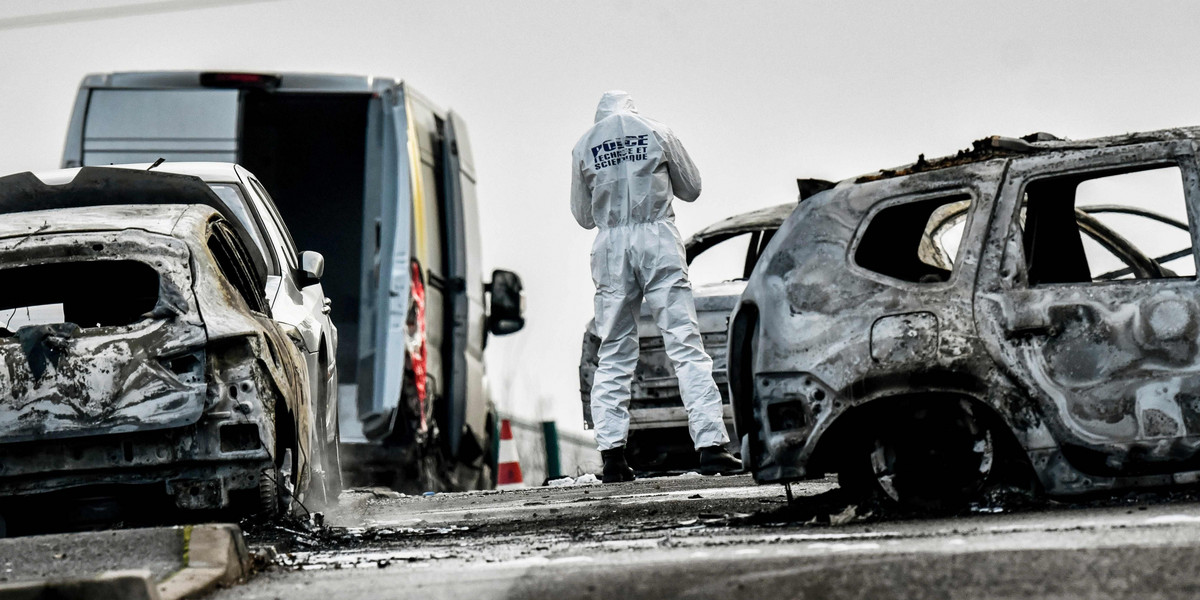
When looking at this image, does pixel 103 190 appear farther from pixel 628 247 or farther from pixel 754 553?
pixel 754 553

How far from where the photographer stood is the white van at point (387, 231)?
1161 cm

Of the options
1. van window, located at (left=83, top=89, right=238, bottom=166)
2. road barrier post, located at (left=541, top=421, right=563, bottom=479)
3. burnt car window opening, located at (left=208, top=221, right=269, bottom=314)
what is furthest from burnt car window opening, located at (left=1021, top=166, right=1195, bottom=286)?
road barrier post, located at (left=541, top=421, right=563, bottom=479)

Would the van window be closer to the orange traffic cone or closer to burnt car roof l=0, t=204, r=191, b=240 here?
the orange traffic cone

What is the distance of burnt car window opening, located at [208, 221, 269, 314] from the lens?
869cm

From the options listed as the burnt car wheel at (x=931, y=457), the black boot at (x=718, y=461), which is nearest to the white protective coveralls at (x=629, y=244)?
the black boot at (x=718, y=461)

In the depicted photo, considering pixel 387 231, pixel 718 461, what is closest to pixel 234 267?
pixel 718 461

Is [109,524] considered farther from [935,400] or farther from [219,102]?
[219,102]

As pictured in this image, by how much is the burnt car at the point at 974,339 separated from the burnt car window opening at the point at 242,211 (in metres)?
3.03

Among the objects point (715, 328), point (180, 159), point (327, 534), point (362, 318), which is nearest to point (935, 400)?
point (327, 534)

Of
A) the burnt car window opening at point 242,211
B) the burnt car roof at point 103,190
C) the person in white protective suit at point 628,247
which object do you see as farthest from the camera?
the person in white protective suit at point 628,247

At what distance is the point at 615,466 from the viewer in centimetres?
1015

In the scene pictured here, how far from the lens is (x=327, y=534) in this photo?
802cm

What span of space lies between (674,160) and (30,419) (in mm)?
3793

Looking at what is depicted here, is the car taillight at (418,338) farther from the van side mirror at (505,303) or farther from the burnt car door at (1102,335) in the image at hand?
the burnt car door at (1102,335)
